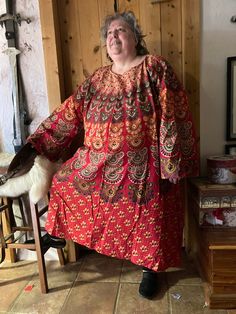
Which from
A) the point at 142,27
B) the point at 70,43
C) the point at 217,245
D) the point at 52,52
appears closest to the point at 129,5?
the point at 142,27

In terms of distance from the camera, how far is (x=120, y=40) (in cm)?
148

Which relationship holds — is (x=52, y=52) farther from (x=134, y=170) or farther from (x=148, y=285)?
(x=148, y=285)

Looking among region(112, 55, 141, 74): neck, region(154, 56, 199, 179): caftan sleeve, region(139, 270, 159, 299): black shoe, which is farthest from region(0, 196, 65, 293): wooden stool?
region(112, 55, 141, 74): neck

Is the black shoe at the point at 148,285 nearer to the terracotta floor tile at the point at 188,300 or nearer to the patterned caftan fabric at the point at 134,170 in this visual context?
the terracotta floor tile at the point at 188,300

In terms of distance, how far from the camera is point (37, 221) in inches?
62.8

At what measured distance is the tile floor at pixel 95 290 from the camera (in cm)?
148

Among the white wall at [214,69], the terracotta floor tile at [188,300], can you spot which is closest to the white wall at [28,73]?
the white wall at [214,69]

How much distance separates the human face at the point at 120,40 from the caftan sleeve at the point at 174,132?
0.64 feet

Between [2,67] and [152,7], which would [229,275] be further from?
[2,67]

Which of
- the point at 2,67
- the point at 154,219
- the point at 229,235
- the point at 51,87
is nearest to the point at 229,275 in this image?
the point at 229,235

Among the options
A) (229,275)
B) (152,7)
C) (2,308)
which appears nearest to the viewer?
(229,275)

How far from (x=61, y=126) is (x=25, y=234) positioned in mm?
823

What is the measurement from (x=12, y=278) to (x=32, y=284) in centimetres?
16

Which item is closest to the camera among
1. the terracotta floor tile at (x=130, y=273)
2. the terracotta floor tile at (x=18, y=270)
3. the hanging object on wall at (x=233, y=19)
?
the hanging object on wall at (x=233, y=19)
